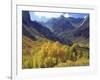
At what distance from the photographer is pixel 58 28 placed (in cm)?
213

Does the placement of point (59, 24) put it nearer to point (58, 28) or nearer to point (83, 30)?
point (58, 28)

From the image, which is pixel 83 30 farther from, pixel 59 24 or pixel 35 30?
pixel 35 30

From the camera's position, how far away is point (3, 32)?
194cm

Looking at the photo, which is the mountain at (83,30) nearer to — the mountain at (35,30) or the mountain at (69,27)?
the mountain at (69,27)

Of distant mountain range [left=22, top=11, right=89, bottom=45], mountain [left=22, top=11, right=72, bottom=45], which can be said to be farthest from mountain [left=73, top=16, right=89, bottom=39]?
mountain [left=22, top=11, right=72, bottom=45]

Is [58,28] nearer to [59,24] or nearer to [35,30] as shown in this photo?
[59,24]

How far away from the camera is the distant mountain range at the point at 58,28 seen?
6.66 feet

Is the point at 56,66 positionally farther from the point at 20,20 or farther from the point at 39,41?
the point at 20,20

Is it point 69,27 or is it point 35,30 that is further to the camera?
point 69,27

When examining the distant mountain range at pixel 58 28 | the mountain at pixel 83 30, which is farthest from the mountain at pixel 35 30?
the mountain at pixel 83 30

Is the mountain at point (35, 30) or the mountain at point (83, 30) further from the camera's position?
the mountain at point (83, 30)

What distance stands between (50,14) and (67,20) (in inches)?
7.3

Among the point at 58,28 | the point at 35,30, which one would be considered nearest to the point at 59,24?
the point at 58,28

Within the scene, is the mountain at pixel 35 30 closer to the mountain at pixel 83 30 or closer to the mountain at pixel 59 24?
the mountain at pixel 59 24
